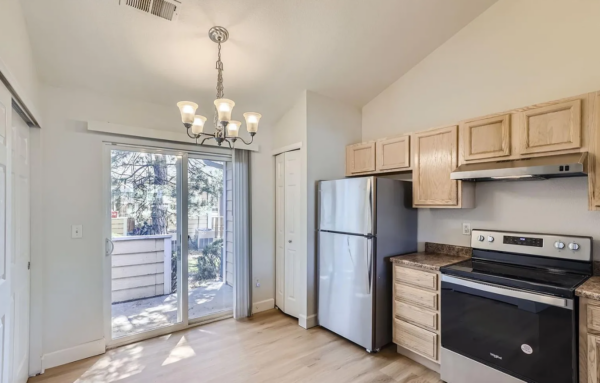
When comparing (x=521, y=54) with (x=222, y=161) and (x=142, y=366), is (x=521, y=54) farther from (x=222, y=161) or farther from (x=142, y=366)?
(x=142, y=366)

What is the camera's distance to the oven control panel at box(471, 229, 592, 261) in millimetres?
2098

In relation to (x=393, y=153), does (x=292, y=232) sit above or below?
below

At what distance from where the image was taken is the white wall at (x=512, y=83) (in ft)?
7.20

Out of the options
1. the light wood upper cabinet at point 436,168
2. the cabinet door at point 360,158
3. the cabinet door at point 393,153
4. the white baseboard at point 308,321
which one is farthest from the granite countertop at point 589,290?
the white baseboard at point 308,321

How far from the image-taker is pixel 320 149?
3.39m

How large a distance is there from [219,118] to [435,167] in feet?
6.60

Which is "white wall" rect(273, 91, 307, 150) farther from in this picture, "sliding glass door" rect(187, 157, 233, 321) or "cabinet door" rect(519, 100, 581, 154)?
"cabinet door" rect(519, 100, 581, 154)

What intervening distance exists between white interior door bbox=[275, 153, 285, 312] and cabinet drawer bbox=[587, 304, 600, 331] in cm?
283

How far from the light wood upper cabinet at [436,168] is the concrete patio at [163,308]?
8.60 ft

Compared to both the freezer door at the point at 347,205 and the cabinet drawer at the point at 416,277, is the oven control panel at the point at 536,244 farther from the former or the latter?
the freezer door at the point at 347,205

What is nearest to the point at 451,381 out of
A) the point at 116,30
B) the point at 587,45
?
the point at 587,45

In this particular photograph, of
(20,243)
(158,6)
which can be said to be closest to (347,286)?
(20,243)

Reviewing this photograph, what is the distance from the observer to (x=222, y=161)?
369 cm

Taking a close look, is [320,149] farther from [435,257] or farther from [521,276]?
[521,276]
